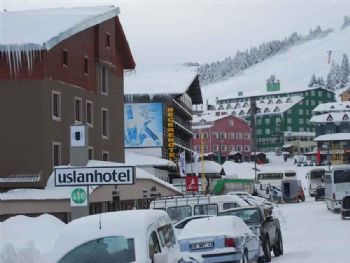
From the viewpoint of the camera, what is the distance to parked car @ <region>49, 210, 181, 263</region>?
1027 centimetres

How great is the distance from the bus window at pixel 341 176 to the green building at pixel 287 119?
12174 cm

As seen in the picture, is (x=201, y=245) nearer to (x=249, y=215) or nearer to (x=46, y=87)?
(x=249, y=215)

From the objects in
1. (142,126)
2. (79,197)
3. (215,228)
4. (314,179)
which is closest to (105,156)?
(142,126)

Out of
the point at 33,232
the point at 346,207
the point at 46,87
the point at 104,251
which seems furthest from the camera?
the point at 346,207

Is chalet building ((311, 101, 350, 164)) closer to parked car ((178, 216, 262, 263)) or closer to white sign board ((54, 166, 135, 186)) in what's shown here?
parked car ((178, 216, 262, 263))

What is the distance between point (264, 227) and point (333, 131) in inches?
5248

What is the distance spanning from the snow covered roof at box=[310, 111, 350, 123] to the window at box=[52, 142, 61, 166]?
373ft

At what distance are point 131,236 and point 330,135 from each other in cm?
13608

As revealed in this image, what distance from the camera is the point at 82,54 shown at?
4616 centimetres

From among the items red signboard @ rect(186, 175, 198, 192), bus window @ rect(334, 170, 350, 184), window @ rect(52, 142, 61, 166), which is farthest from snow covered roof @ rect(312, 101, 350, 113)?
window @ rect(52, 142, 61, 166)

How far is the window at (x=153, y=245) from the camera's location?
10.5m

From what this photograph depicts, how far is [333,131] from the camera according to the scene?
153250 millimetres

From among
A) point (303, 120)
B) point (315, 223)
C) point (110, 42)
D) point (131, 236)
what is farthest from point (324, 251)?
point (303, 120)

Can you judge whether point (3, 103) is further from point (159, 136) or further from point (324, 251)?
point (159, 136)
